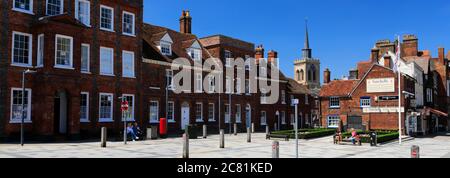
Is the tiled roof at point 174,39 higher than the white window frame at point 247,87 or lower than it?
higher

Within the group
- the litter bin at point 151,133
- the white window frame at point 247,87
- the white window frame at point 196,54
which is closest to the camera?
the litter bin at point 151,133

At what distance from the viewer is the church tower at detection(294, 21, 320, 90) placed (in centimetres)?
11750

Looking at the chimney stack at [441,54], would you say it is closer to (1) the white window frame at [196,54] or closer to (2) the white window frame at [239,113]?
(2) the white window frame at [239,113]

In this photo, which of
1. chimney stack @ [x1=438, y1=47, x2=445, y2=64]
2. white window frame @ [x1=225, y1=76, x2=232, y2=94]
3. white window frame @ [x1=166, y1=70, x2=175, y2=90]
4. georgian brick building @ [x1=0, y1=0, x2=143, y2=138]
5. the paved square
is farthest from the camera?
chimney stack @ [x1=438, y1=47, x2=445, y2=64]

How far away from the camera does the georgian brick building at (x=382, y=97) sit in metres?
42.8

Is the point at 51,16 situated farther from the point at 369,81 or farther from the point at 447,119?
the point at 447,119

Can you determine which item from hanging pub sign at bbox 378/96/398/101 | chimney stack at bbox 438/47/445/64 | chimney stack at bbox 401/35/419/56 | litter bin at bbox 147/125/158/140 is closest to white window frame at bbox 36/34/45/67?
litter bin at bbox 147/125/158/140

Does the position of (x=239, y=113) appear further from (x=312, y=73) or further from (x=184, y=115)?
(x=312, y=73)

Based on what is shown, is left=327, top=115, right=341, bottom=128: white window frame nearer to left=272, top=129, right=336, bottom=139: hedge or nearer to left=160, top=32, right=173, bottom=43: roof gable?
left=272, top=129, right=336, bottom=139: hedge

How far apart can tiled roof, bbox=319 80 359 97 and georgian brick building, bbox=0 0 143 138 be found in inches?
1005

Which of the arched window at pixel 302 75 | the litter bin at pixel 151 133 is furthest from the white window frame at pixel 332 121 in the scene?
the arched window at pixel 302 75

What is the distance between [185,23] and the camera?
4625cm

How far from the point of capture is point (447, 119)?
63938mm

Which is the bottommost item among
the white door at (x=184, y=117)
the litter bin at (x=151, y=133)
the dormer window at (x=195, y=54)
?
the litter bin at (x=151, y=133)
